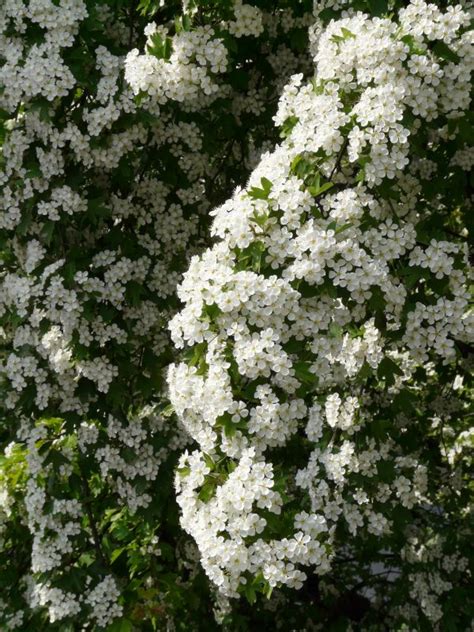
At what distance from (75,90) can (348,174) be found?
51.6 inches

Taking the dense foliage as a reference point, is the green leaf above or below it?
below

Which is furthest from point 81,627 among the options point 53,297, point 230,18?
point 230,18

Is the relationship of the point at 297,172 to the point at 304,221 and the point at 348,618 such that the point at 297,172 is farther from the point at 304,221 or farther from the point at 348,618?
the point at 348,618

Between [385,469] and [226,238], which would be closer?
[226,238]

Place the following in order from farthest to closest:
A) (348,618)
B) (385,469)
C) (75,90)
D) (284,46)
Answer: (348,618), (284,46), (75,90), (385,469)

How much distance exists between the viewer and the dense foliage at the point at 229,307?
107 inches

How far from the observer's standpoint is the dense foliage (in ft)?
8.90

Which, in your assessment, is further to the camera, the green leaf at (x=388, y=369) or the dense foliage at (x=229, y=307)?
the green leaf at (x=388, y=369)

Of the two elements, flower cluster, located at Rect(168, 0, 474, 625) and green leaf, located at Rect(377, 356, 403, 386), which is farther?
green leaf, located at Rect(377, 356, 403, 386)

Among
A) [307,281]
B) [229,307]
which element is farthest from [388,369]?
[229,307]

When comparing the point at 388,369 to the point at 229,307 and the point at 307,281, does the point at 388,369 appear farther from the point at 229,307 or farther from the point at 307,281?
the point at 229,307

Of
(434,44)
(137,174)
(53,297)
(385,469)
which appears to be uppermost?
(137,174)

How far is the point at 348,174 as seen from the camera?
115 inches

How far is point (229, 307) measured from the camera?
2.64 meters
